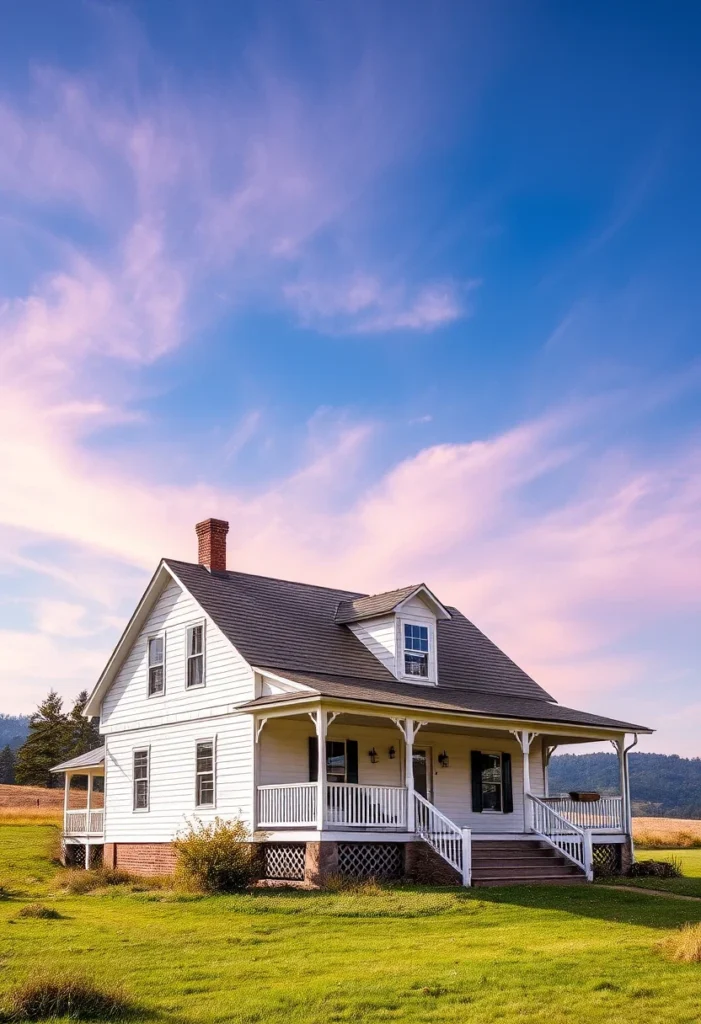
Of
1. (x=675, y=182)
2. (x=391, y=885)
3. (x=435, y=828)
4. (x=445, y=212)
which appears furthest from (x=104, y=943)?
(x=675, y=182)

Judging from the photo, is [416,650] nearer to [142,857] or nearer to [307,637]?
[307,637]

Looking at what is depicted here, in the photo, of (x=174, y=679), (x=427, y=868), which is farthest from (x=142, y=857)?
(x=427, y=868)

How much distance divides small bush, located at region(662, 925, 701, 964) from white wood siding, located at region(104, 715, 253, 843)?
1118cm

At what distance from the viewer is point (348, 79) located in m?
17.5

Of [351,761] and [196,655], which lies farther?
[196,655]

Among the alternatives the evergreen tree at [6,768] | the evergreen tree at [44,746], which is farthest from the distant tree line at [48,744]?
the evergreen tree at [6,768]

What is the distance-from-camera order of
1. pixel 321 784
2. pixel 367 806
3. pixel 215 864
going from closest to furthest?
pixel 215 864, pixel 321 784, pixel 367 806

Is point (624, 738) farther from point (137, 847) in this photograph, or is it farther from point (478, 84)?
point (478, 84)

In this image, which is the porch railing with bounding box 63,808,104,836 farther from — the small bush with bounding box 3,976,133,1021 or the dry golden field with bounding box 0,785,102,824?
the small bush with bounding box 3,976,133,1021

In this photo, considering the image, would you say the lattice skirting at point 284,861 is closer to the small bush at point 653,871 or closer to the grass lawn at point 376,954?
the grass lawn at point 376,954

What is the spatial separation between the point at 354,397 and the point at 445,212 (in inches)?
176

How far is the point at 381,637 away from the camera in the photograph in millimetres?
27469

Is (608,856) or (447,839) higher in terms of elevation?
(447,839)

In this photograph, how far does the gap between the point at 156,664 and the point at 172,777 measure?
3.15 m
